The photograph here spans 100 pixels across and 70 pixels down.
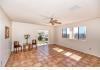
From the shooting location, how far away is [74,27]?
254 inches

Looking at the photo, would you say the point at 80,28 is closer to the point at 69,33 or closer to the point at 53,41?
the point at 69,33

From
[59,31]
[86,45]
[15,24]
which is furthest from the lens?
[59,31]

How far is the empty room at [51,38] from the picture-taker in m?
3.63

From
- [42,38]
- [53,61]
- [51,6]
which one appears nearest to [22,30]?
[42,38]

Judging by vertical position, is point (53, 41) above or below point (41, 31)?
below

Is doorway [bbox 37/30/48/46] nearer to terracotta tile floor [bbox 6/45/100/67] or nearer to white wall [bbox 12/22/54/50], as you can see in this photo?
white wall [bbox 12/22/54/50]

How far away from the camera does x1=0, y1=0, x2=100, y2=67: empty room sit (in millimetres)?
3627

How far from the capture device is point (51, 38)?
29.9 ft

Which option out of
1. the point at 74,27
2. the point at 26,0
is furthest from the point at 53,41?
the point at 26,0

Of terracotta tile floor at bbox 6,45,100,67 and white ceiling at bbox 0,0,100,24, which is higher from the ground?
white ceiling at bbox 0,0,100,24

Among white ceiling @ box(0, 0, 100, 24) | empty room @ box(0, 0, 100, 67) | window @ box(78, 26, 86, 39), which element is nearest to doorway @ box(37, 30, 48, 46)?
empty room @ box(0, 0, 100, 67)

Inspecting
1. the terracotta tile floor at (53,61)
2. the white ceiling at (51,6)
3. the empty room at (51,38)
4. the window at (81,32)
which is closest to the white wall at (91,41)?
the empty room at (51,38)

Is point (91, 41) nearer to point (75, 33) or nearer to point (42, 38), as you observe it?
point (75, 33)

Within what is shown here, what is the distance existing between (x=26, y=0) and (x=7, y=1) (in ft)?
1.82
